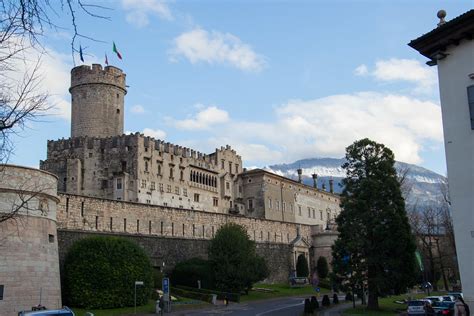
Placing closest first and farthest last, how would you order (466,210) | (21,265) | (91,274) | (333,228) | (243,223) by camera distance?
(466,210)
(21,265)
(91,274)
(243,223)
(333,228)

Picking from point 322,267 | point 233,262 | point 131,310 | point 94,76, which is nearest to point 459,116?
point 131,310

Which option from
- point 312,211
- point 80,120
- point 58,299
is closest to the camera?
point 58,299

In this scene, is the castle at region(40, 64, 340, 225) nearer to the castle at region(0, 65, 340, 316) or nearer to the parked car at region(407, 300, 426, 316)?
the castle at region(0, 65, 340, 316)

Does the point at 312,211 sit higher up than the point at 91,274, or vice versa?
the point at 312,211

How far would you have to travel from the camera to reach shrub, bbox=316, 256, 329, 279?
71438 millimetres

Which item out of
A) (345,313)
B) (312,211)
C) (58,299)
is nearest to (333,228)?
(312,211)

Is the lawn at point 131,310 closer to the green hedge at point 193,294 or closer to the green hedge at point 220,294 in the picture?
the green hedge at point 193,294

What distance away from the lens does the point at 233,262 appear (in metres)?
49.5

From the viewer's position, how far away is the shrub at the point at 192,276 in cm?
4925

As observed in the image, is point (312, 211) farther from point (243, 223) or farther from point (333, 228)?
point (243, 223)

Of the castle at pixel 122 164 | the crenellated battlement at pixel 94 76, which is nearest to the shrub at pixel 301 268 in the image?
the castle at pixel 122 164

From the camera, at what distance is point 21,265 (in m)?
31.3

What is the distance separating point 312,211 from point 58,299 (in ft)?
227

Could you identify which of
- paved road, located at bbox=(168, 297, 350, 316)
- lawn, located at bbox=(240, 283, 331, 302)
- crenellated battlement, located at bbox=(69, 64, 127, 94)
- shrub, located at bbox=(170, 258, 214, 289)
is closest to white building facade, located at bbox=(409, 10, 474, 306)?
paved road, located at bbox=(168, 297, 350, 316)
